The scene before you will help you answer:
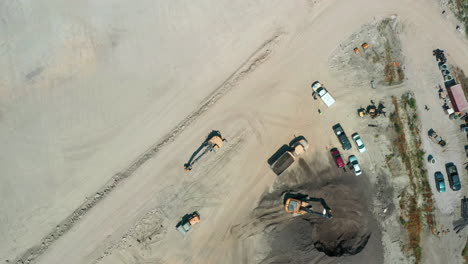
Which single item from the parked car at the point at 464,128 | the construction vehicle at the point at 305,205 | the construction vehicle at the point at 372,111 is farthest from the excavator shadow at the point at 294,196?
the parked car at the point at 464,128

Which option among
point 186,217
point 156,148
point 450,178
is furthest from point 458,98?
point 156,148

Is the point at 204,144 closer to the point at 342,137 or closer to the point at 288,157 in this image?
the point at 288,157

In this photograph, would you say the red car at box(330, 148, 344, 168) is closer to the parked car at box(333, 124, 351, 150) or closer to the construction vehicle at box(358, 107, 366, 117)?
the parked car at box(333, 124, 351, 150)

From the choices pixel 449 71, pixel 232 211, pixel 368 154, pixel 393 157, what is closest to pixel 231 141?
pixel 232 211

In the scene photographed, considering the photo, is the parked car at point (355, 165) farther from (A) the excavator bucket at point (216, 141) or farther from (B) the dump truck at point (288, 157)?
(A) the excavator bucket at point (216, 141)

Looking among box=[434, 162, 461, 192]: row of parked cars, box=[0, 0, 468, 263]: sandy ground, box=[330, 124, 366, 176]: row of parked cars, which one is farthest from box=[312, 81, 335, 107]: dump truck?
box=[434, 162, 461, 192]: row of parked cars

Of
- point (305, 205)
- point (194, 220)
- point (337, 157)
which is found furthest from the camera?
point (337, 157)

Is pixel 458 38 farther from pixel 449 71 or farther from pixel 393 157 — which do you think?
pixel 393 157
